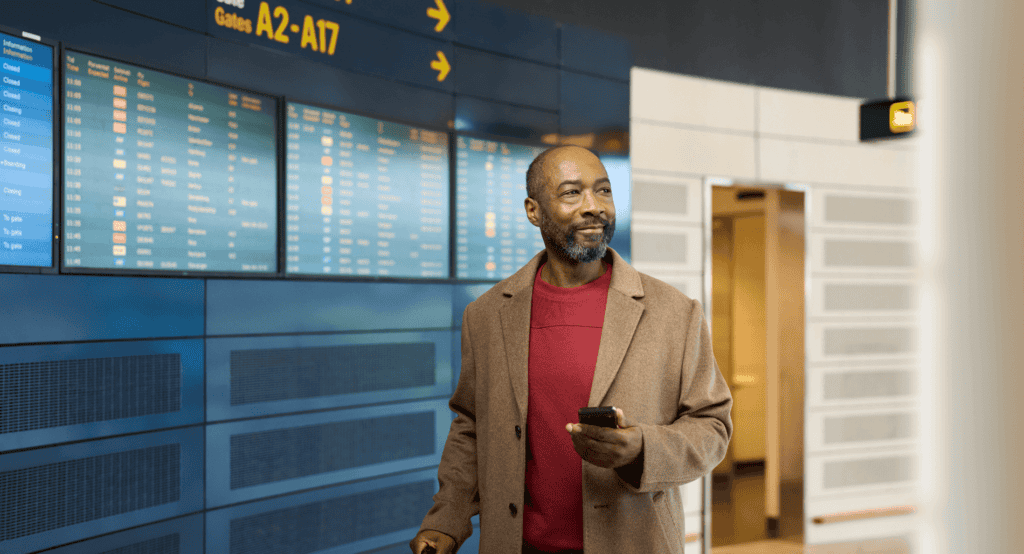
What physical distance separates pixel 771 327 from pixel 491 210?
8.29 ft

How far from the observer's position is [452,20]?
3686mm

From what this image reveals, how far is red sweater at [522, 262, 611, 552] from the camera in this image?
58.2 inches

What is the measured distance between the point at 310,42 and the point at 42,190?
51.6 inches

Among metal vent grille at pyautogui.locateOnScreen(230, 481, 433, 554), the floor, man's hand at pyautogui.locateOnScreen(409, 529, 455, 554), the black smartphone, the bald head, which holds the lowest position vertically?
the floor

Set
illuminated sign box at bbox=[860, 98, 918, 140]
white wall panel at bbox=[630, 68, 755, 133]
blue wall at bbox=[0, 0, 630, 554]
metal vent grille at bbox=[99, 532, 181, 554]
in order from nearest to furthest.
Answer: blue wall at bbox=[0, 0, 630, 554] → metal vent grille at bbox=[99, 532, 181, 554] → illuminated sign box at bbox=[860, 98, 918, 140] → white wall panel at bbox=[630, 68, 755, 133]

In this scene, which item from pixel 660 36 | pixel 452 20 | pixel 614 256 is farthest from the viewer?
pixel 660 36

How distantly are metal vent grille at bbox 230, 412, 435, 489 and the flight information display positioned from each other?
3.52ft

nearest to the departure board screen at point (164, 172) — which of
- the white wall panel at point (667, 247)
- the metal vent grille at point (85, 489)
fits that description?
the metal vent grille at point (85, 489)

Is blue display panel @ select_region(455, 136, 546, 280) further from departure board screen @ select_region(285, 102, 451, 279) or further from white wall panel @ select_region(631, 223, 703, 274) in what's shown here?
white wall panel @ select_region(631, 223, 703, 274)

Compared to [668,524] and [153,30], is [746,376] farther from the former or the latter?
[153,30]

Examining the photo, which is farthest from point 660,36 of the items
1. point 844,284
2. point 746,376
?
point 746,376

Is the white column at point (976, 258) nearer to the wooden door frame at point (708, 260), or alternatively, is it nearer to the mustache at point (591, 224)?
the mustache at point (591, 224)

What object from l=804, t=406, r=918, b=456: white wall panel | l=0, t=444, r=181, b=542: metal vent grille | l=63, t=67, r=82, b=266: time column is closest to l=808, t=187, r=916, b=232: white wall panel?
l=804, t=406, r=918, b=456: white wall panel

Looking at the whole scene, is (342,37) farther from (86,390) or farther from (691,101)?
(691,101)
